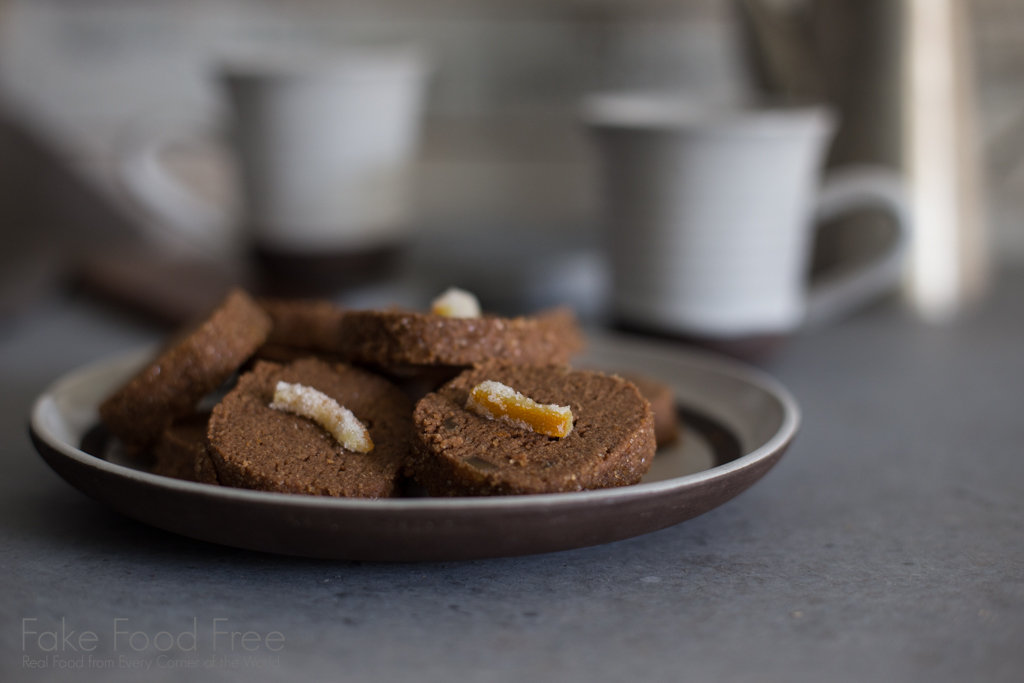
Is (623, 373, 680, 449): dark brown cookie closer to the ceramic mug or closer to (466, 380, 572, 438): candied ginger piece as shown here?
(466, 380, 572, 438): candied ginger piece

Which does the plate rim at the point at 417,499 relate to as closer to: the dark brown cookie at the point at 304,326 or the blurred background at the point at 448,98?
the dark brown cookie at the point at 304,326

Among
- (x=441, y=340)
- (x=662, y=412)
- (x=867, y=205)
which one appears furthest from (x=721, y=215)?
(x=441, y=340)

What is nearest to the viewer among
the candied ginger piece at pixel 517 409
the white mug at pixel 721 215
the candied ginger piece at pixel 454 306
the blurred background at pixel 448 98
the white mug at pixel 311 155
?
the candied ginger piece at pixel 517 409

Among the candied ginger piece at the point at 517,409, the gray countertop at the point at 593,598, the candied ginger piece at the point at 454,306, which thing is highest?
the candied ginger piece at the point at 454,306

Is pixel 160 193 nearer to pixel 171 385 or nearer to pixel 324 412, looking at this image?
pixel 171 385

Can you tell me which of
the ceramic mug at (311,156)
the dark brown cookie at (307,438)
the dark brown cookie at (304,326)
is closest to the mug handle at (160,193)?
the ceramic mug at (311,156)

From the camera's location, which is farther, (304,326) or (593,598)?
(304,326)
